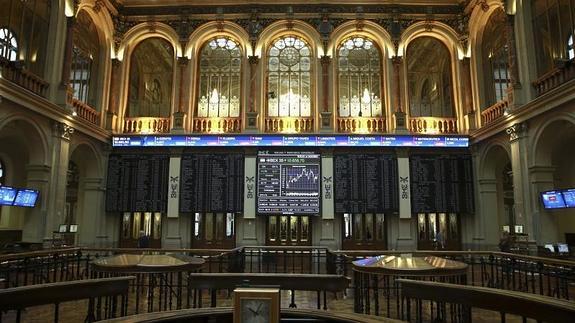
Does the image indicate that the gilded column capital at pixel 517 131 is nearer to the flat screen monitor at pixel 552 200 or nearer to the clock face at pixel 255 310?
the flat screen monitor at pixel 552 200

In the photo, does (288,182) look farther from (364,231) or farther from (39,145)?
(39,145)

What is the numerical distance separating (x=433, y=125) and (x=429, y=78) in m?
2.27

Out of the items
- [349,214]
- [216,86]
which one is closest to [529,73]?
[349,214]

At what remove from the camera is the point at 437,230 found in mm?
16703

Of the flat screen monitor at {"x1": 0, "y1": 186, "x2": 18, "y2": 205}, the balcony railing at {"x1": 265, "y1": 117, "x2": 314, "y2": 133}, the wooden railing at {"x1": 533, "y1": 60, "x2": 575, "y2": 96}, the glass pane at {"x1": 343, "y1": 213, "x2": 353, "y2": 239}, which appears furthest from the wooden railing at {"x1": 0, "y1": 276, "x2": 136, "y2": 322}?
the glass pane at {"x1": 343, "y1": 213, "x2": 353, "y2": 239}

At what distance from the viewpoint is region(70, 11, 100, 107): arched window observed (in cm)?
1571

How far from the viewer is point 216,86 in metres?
17.6

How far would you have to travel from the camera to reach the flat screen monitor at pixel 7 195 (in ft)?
36.3

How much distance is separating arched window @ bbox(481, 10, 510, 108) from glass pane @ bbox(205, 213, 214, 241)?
12.0 m

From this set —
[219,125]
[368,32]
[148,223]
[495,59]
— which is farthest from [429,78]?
[148,223]

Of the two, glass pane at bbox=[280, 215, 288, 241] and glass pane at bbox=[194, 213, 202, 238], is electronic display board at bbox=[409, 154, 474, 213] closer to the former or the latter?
glass pane at bbox=[280, 215, 288, 241]

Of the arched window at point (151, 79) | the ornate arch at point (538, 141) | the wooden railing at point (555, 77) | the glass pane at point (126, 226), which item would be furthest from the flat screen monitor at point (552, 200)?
the glass pane at point (126, 226)

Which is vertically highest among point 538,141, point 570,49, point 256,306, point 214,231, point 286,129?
point 570,49

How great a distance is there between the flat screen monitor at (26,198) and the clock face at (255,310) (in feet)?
38.1
